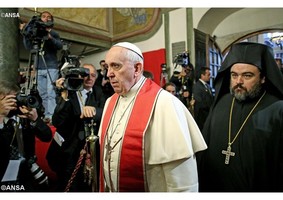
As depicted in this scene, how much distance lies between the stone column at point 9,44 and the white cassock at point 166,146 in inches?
36.4

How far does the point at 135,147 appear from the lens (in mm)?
1397

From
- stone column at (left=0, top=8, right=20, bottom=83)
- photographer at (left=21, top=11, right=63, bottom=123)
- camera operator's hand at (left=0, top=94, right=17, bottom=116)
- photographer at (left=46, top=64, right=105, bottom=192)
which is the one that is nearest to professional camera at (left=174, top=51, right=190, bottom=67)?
photographer at (left=21, top=11, right=63, bottom=123)

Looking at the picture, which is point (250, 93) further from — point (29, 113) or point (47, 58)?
point (47, 58)

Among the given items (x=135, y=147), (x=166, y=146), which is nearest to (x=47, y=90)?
(x=135, y=147)

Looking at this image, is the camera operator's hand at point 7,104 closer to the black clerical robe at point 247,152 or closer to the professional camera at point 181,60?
the black clerical robe at point 247,152

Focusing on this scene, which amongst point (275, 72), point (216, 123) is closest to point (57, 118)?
point (216, 123)

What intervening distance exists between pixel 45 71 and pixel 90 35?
3.21 meters

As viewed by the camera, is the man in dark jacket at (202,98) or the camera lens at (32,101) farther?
the man in dark jacket at (202,98)

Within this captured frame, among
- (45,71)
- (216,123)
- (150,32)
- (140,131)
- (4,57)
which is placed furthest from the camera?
(150,32)

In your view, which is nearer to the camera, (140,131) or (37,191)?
(140,131)

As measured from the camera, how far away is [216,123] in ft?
5.99

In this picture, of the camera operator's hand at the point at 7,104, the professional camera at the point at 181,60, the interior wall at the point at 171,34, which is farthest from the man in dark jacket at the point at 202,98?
the camera operator's hand at the point at 7,104

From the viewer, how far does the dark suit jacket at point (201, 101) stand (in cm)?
361

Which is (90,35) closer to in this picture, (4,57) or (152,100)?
(4,57)
